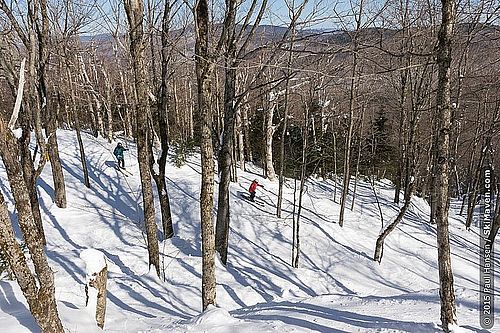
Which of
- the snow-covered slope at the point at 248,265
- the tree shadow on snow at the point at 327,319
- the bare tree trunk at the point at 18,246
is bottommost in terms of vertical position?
the snow-covered slope at the point at 248,265

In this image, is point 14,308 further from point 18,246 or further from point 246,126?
point 246,126

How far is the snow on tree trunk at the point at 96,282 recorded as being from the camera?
4973mm

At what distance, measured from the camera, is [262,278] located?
1053cm

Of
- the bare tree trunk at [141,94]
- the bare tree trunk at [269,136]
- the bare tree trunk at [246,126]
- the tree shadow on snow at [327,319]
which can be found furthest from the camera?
the bare tree trunk at [246,126]

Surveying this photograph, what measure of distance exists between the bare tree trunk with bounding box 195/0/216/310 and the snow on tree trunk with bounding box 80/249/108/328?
4.91ft

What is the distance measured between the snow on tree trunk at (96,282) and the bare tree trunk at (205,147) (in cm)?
150

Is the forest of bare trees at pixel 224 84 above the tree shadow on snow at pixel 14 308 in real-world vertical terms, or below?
above

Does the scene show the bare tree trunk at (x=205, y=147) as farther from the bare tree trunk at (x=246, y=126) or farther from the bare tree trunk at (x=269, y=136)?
the bare tree trunk at (x=246, y=126)

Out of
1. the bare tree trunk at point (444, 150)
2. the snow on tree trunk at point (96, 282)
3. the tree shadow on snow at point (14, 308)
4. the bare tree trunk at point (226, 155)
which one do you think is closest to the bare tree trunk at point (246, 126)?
the bare tree trunk at point (226, 155)

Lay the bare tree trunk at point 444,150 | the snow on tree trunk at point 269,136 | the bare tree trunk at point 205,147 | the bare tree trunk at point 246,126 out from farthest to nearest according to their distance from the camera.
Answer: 1. the bare tree trunk at point 246,126
2. the snow on tree trunk at point 269,136
3. the bare tree trunk at point 205,147
4. the bare tree trunk at point 444,150

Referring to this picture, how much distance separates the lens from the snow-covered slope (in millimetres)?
5414

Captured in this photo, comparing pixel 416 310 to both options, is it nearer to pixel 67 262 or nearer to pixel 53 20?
pixel 67 262

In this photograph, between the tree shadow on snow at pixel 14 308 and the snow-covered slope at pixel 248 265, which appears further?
the snow-covered slope at pixel 248 265

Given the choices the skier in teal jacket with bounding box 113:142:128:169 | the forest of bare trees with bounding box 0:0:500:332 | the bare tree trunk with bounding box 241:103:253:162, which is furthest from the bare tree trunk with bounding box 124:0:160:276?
the bare tree trunk with bounding box 241:103:253:162
